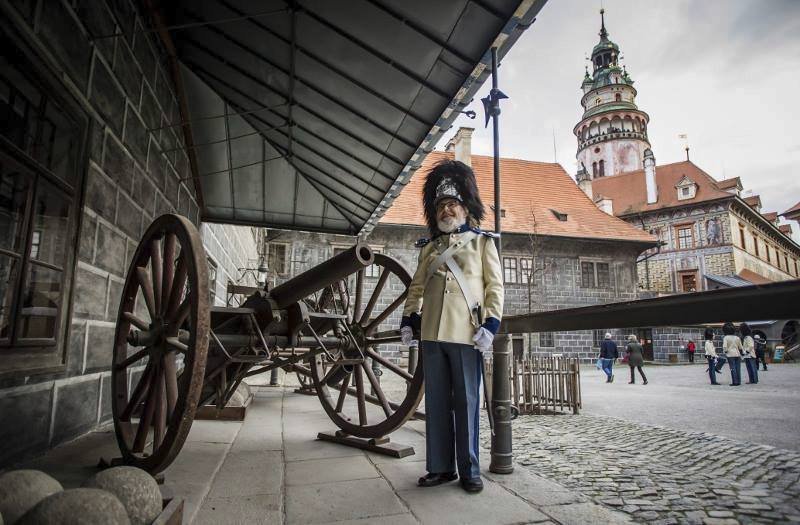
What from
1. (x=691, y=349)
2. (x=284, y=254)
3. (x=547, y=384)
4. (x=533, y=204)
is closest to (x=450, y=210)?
(x=547, y=384)

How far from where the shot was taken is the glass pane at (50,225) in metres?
2.48

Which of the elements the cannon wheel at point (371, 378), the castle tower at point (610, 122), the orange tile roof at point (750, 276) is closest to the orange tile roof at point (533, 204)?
the cannon wheel at point (371, 378)

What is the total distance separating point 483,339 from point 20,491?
1.81 m

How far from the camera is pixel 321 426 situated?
159 inches

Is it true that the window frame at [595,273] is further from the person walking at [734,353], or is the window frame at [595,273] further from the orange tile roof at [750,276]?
the orange tile roof at [750,276]

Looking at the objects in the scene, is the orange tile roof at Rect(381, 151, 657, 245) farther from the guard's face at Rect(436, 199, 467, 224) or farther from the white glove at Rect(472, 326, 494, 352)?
the white glove at Rect(472, 326, 494, 352)

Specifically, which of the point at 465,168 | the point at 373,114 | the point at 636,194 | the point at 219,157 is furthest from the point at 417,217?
the point at 636,194

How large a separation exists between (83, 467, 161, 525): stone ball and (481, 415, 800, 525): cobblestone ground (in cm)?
198

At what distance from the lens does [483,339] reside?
237 cm

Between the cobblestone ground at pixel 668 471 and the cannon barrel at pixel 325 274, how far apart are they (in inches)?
66.4

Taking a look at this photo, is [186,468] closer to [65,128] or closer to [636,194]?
[65,128]

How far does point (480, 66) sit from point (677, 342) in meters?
24.2

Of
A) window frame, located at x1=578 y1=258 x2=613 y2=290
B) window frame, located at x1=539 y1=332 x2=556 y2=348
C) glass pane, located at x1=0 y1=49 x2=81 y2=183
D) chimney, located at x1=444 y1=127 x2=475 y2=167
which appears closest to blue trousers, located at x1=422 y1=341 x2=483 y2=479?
glass pane, located at x1=0 y1=49 x2=81 y2=183

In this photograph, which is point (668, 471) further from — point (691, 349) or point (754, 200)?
point (754, 200)
